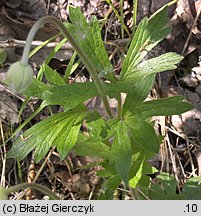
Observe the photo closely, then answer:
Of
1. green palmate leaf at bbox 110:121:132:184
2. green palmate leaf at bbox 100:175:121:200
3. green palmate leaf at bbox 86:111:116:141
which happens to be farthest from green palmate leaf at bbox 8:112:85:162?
green palmate leaf at bbox 100:175:121:200

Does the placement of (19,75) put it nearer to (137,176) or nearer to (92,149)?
(92,149)

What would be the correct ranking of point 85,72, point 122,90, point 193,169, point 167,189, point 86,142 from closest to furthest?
point 122,90
point 86,142
point 167,189
point 193,169
point 85,72

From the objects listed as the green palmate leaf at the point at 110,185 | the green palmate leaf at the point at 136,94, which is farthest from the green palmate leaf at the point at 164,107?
the green palmate leaf at the point at 110,185

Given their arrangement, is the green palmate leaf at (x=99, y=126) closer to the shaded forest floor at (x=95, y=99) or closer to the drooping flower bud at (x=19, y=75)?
the drooping flower bud at (x=19, y=75)

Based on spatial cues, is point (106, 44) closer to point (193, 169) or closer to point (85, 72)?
point (85, 72)

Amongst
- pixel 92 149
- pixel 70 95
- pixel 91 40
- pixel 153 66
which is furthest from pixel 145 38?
pixel 92 149

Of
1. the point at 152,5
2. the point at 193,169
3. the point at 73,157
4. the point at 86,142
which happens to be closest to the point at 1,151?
the point at 73,157

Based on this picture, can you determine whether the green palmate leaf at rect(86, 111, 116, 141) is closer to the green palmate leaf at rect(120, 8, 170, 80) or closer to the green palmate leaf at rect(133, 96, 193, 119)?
the green palmate leaf at rect(133, 96, 193, 119)
